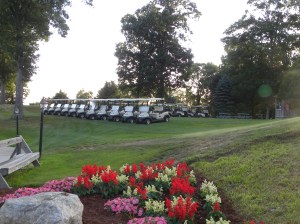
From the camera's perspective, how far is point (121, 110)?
3356 centimetres

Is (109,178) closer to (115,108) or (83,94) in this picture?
(115,108)

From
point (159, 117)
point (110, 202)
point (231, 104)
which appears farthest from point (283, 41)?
point (110, 202)

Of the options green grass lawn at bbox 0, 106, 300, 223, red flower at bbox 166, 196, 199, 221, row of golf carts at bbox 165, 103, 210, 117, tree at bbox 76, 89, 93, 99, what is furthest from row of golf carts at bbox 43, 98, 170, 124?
tree at bbox 76, 89, 93, 99

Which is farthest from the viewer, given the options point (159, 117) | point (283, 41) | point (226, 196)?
point (283, 41)

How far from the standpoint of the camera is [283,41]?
4806 cm

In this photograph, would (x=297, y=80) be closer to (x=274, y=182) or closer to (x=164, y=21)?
(x=164, y=21)

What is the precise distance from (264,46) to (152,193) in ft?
147

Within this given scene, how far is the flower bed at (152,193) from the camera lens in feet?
17.7

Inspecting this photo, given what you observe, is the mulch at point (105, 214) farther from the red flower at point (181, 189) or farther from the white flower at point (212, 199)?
the red flower at point (181, 189)

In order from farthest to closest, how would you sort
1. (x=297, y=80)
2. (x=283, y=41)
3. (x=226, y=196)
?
(x=283, y=41)
(x=297, y=80)
(x=226, y=196)

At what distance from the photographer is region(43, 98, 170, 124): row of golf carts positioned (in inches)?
1232

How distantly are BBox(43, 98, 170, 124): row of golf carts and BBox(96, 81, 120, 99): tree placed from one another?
30.9 meters

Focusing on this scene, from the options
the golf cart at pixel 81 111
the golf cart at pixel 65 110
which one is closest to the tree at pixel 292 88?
the golf cart at pixel 81 111

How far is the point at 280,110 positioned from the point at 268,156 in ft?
138
